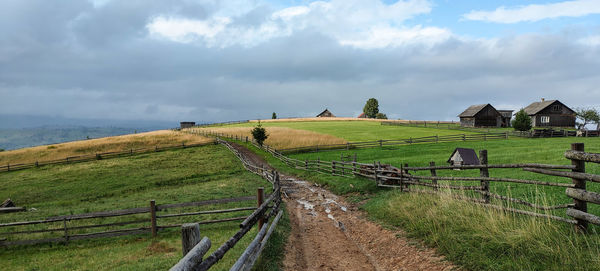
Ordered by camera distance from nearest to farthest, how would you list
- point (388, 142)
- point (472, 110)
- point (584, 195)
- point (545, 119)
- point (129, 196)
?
point (584, 195) < point (129, 196) < point (388, 142) < point (545, 119) < point (472, 110)

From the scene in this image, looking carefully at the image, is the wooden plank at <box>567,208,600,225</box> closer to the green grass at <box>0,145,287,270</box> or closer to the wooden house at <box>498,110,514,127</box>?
the green grass at <box>0,145,287,270</box>

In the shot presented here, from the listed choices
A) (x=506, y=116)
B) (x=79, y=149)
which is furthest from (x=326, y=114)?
(x=79, y=149)

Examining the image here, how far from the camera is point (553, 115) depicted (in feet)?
218

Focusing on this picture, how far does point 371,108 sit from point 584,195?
120m

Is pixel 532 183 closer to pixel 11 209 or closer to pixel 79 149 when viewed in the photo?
pixel 11 209

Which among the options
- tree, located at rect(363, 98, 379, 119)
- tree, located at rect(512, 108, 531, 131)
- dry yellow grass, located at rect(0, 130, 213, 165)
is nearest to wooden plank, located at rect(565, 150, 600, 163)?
dry yellow grass, located at rect(0, 130, 213, 165)

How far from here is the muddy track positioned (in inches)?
283

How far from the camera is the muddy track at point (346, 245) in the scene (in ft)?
23.6

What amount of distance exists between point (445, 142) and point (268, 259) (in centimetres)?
4277

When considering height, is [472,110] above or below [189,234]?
above

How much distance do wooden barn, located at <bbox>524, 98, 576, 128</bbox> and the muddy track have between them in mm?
72392

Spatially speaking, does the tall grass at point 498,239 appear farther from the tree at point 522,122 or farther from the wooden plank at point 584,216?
the tree at point 522,122

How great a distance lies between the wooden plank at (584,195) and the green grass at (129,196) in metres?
6.10

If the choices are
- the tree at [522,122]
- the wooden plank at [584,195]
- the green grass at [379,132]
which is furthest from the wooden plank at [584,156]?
the tree at [522,122]
